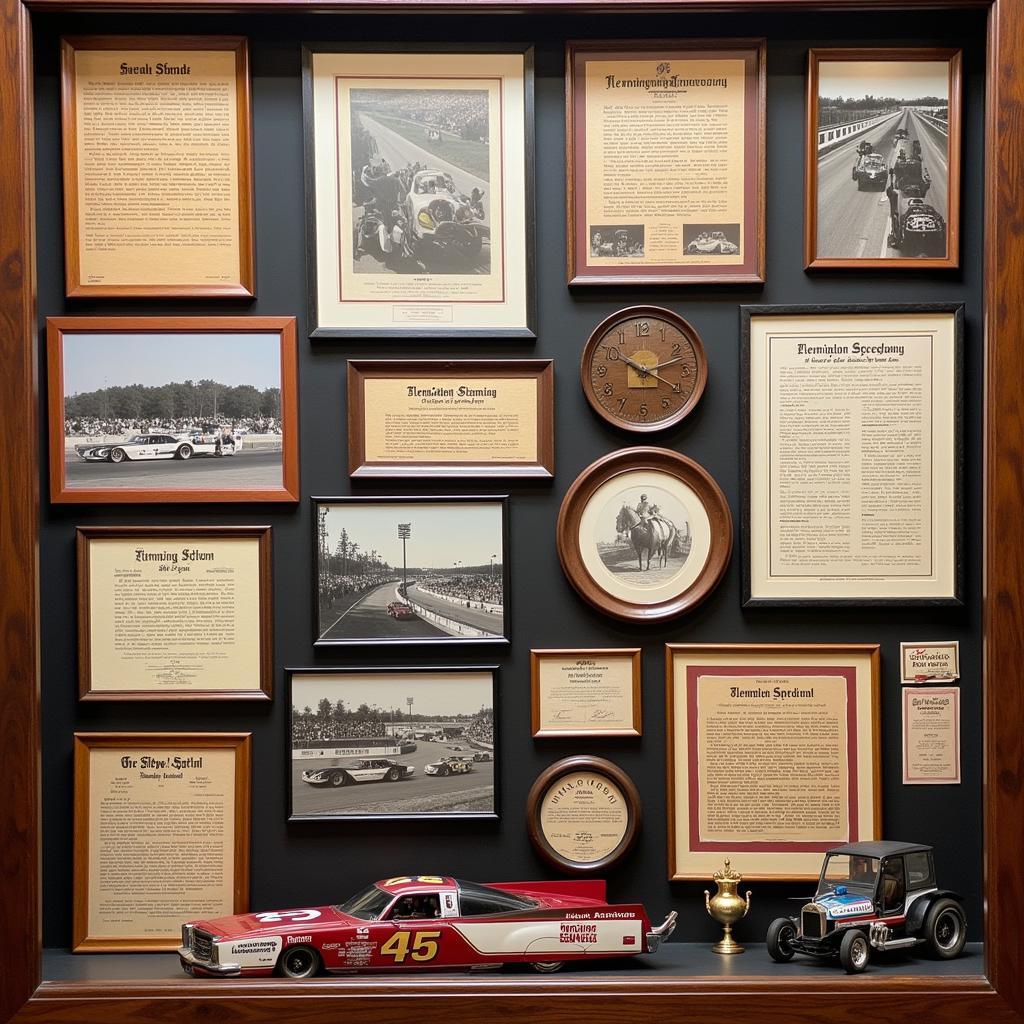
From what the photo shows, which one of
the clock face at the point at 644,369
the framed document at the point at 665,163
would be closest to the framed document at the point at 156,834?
the clock face at the point at 644,369

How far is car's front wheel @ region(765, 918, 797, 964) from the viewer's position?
94.5 inches

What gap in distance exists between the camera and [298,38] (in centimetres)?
258

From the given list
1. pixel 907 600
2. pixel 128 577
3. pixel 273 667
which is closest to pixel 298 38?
pixel 128 577

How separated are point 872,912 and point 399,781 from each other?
3.70 ft

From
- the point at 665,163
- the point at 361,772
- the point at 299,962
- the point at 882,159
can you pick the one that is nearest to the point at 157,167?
the point at 665,163

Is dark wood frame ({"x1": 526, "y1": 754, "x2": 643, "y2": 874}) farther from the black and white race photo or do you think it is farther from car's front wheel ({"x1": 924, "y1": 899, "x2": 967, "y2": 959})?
the black and white race photo

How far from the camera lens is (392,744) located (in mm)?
2609

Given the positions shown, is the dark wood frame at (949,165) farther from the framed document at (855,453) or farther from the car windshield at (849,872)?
the car windshield at (849,872)

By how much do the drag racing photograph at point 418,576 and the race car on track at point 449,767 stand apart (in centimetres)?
30

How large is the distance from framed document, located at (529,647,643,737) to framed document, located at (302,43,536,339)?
2.68 feet

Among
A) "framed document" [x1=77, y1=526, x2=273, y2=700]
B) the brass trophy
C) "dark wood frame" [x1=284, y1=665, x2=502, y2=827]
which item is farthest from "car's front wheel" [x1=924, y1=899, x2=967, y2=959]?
"framed document" [x1=77, y1=526, x2=273, y2=700]

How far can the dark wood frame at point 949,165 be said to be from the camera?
258cm

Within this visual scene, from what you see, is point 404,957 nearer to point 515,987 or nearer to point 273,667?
point 515,987

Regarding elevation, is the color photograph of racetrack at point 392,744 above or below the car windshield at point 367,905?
above
